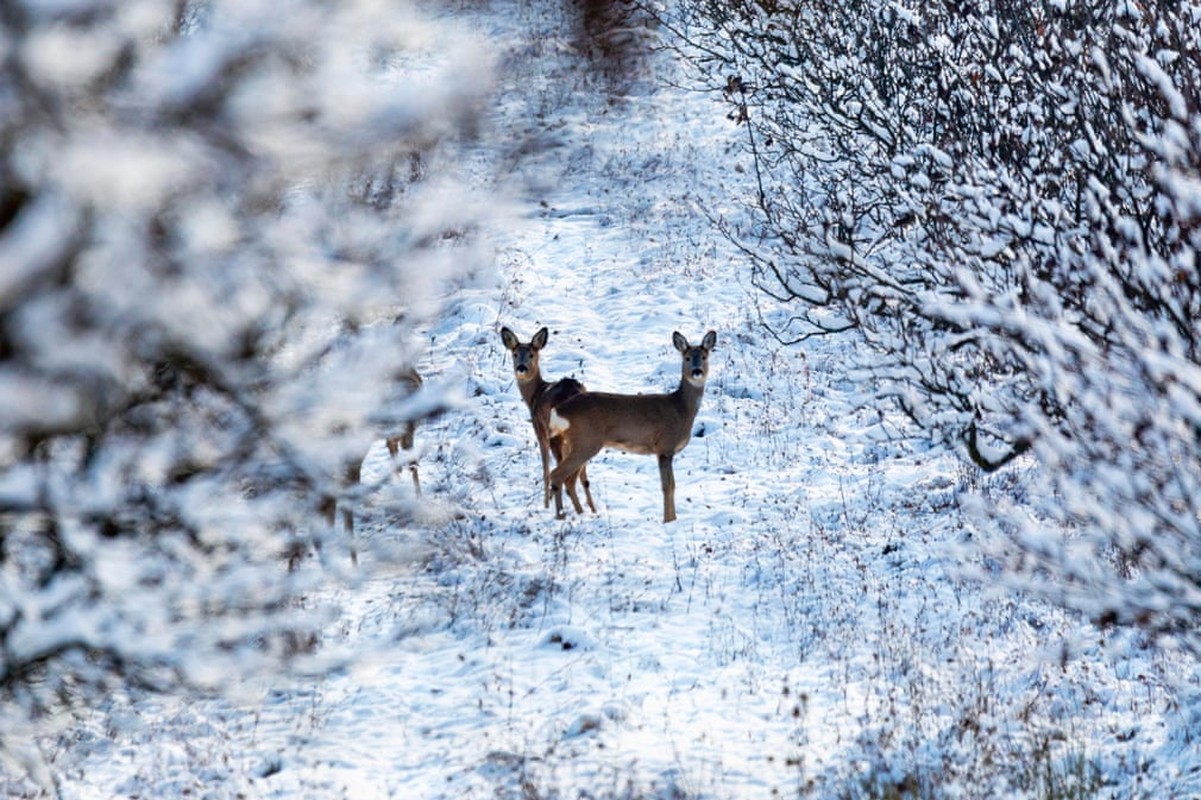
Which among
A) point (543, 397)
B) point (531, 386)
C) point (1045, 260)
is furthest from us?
point (531, 386)

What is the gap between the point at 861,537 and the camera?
10.4 m

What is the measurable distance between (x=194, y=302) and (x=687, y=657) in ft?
21.0

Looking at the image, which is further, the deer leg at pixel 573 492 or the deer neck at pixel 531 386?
the deer neck at pixel 531 386

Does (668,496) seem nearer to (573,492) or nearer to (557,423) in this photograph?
(573,492)

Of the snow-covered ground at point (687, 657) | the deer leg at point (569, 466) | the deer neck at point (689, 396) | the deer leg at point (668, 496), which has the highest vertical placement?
the deer neck at point (689, 396)

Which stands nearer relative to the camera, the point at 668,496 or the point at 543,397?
the point at 668,496

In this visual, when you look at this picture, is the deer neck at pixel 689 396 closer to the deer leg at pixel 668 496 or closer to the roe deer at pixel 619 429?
the roe deer at pixel 619 429

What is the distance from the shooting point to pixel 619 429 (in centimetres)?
1147

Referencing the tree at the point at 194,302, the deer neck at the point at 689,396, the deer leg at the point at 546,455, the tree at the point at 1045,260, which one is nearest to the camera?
the tree at the point at 194,302

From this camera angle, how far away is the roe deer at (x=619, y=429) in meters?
11.3

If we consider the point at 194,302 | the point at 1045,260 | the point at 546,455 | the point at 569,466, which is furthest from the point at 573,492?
the point at 194,302

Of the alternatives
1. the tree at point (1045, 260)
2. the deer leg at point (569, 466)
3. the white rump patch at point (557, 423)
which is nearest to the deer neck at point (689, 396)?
the deer leg at point (569, 466)

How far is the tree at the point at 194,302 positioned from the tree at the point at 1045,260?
2755 mm

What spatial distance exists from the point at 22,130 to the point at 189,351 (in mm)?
493
